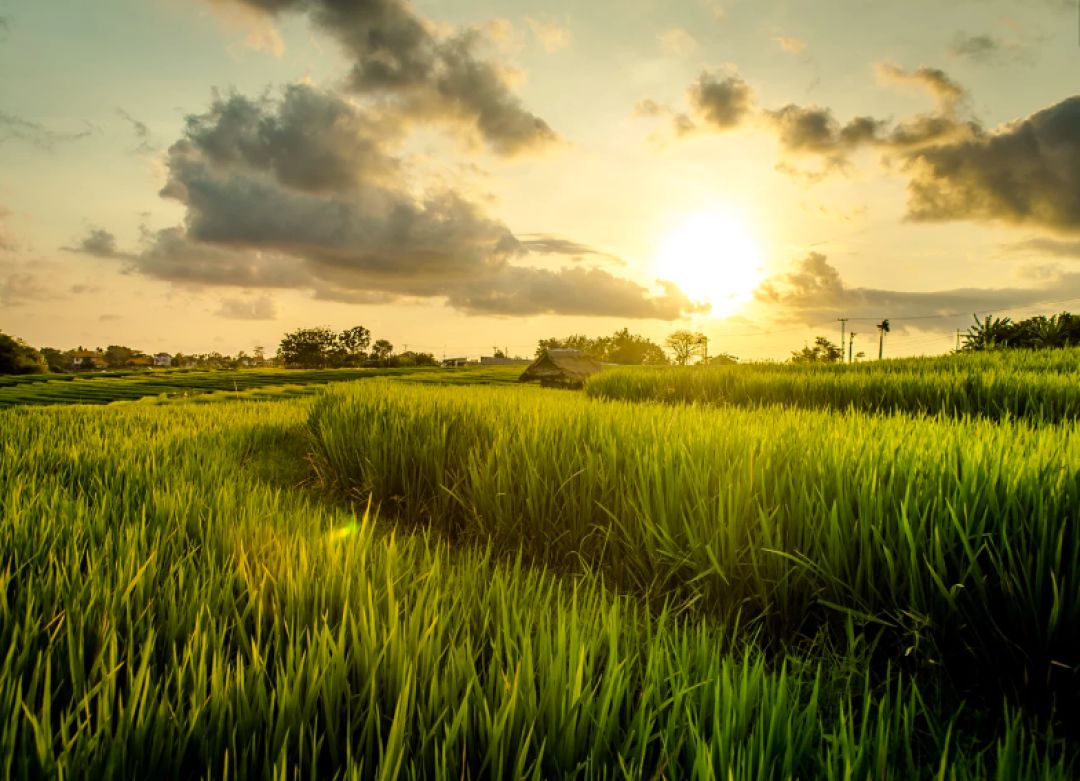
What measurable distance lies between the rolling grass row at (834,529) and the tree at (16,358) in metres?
75.7

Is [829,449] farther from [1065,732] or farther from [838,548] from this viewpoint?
[1065,732]

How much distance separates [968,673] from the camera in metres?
1.70

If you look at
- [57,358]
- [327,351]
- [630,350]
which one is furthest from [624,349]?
[57,358]

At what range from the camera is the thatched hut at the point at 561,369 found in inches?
824

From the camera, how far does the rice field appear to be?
0.92m

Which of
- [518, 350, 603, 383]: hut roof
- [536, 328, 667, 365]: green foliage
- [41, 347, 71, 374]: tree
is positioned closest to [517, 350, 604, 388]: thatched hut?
[518, 350, 603, 383]: hut roof

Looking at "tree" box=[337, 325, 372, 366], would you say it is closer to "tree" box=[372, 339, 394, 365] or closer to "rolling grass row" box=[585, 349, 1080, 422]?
"tree" box=[372, 339, 394, 365]

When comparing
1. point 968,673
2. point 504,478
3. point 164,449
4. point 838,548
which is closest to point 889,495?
point 838,548

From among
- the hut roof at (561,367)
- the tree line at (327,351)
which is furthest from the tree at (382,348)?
the hut roof at (561,367)

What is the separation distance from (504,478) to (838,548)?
1.83 metres

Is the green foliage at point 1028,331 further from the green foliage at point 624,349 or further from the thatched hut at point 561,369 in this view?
the green foliage at point 624,349

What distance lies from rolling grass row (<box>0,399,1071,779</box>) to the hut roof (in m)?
19.2

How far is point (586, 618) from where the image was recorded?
140 cm

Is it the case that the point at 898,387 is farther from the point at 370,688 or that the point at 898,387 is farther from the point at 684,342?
the point at 684,342
